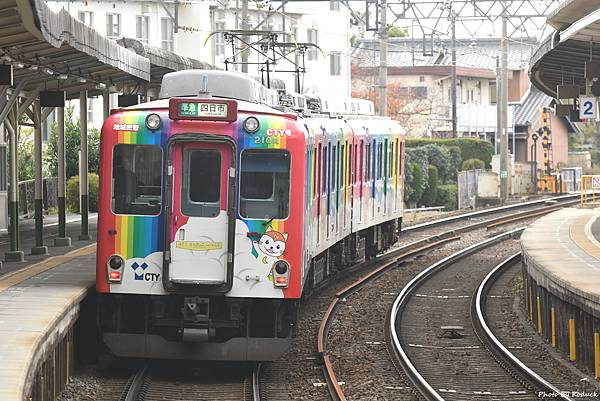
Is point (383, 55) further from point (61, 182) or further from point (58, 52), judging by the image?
point (58, 52)

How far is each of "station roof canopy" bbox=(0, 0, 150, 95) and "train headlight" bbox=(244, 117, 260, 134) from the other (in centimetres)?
220

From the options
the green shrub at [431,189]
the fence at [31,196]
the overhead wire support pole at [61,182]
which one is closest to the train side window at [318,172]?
the overhead wire support pole at [61,182]

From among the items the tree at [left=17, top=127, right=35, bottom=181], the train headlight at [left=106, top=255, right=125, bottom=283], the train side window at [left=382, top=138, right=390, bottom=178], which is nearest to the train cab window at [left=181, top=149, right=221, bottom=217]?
the train headlight at [left=106, top=255, right=125, bottom=283]

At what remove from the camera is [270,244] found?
1243 centimetres

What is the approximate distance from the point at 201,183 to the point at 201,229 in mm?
452

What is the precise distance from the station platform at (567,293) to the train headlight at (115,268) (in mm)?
4677

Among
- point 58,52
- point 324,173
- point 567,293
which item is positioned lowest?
point 567,293

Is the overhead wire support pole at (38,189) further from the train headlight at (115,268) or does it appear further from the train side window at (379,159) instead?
the train headlight at (115,268)

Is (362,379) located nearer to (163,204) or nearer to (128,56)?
(163,204)

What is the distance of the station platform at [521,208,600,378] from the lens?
43.1 ft

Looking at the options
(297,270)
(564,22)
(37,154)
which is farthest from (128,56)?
(297,270)

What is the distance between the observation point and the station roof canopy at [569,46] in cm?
1636

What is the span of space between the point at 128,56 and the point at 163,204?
286 inches

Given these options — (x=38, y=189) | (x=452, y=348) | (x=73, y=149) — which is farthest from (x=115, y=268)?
(x=73, y=149)
